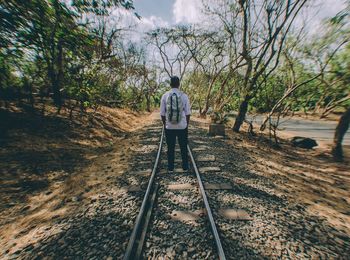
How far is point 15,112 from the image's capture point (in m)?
9.35

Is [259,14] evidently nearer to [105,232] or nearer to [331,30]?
[331,30]

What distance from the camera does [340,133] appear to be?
27.1 ft

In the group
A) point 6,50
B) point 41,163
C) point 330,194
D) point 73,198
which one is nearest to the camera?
point 73,198

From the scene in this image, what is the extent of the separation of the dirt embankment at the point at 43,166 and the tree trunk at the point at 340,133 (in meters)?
8.13

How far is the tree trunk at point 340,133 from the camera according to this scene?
8.08 m

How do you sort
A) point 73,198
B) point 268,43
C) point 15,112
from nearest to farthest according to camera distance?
point 73,198 → point 15,112 → point 268,43

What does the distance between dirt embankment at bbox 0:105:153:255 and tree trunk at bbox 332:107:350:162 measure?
320 inches

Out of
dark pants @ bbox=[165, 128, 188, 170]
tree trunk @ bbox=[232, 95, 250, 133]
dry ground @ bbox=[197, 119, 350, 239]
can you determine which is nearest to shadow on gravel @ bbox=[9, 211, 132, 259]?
dark pants @ bbox=[165, 128, 188, 170]

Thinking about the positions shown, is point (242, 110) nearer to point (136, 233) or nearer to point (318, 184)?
point (318, 184)

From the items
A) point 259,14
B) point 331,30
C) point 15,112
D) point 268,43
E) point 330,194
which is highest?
point 259,14

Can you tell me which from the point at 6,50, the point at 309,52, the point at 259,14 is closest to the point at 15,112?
the point at 6,50

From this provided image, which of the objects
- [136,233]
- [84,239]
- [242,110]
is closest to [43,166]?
[84,239]

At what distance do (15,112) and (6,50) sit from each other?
333cm

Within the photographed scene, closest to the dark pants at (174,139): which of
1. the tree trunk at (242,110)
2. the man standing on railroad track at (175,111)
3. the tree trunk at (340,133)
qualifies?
the man standing on railroad track at (175,111)
